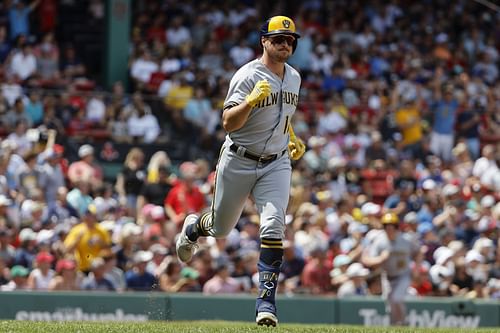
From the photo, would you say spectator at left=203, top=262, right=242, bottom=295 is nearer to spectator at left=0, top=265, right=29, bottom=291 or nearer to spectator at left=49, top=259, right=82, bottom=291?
spectator at left=49, top=259, right=82, bottom=291

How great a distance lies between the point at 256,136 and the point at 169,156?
868 centimetres

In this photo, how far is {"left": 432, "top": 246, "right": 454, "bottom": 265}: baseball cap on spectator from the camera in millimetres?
16125

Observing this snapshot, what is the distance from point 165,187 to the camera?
54.3 ft

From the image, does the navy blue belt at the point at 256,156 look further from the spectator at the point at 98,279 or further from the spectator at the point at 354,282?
the spectator at the point at 354,282

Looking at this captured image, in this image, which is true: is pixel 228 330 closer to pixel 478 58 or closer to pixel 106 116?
pixel 106 116

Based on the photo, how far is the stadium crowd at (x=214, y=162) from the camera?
14805 mm

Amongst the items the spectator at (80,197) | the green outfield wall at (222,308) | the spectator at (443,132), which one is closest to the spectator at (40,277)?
the green outfield wall at (222,308)

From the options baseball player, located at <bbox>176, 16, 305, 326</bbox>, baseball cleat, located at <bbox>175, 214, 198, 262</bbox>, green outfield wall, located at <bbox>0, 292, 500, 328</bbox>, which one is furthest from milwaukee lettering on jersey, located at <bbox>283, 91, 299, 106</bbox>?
green outfield wall, located at <bbox>0, 292, 500, 328</bbox>

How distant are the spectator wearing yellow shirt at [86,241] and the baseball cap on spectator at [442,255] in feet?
14.9

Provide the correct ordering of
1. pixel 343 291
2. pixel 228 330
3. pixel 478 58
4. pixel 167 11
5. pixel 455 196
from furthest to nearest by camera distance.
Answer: pixel 478 58 < pixel 167 11 < pixel 455 196 < pixel 343 291 < pixel 228 330

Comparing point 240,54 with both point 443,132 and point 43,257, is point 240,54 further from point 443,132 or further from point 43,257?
point 43,257

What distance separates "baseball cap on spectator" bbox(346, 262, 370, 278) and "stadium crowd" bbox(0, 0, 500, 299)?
0.02m

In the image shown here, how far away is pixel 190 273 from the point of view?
1477 cm

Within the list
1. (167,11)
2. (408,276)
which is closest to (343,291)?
(408,276)
